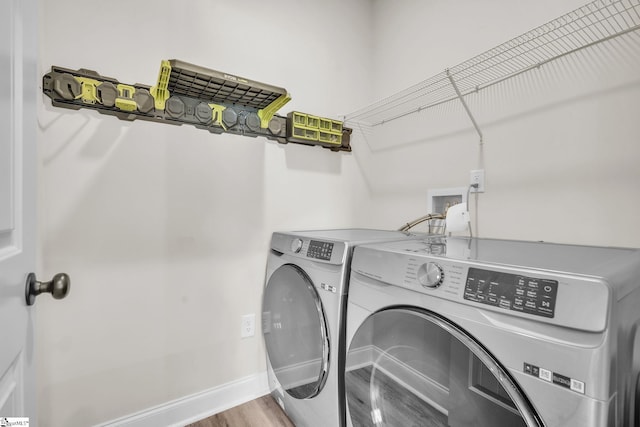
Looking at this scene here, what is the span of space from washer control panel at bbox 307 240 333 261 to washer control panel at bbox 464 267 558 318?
566mm

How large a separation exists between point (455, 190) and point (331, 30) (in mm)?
1364

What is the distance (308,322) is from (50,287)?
2.93ft

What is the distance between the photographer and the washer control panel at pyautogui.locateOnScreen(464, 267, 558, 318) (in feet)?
1.86

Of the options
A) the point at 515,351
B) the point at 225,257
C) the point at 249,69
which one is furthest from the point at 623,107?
the point at 225,257

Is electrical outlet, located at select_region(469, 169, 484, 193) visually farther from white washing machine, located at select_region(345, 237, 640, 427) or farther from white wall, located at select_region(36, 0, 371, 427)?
white wall, located at select_region(36, 0, 371, 427)

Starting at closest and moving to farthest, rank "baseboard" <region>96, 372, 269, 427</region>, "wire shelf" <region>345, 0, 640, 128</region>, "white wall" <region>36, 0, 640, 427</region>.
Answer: "wire shelf" <region>345, 0, 640, 128</region>
"white wall" <region>36, 0, 640, 427</region>
"baseboard" <region>96, 372, 269, 427</region>

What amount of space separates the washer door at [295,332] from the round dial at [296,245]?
0.08m

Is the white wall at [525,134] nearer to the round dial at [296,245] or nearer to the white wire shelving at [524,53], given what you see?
the white wire shelving at [524,53]

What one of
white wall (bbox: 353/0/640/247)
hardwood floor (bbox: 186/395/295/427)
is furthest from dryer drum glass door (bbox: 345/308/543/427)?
white wall (bbox: 353/0/640/247)

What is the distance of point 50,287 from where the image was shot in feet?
1.90

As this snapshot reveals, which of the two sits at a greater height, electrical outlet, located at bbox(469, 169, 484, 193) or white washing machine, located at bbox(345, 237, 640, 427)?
electrical outlet, located at bbox(469, 169, 484, 193)

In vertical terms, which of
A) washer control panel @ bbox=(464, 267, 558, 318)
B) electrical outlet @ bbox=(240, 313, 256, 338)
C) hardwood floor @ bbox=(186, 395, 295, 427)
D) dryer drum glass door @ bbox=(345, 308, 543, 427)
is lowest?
hardwood floor @ bbox=(186, 395, 295, 427)

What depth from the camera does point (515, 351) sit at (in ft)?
1.94

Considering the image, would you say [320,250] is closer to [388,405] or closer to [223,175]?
[388,405]
